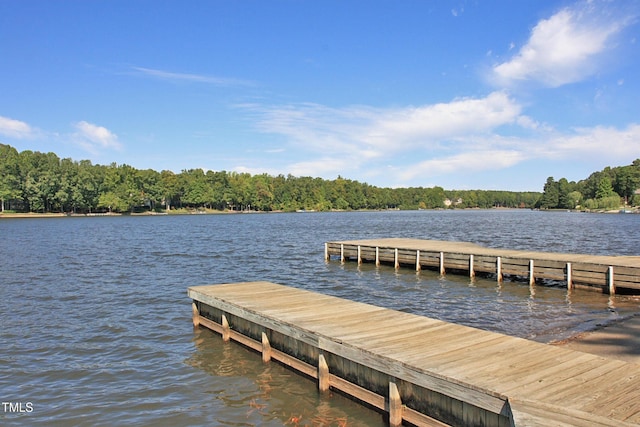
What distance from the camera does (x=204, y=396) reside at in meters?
8.38

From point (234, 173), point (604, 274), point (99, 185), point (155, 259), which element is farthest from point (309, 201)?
point (604, 274)

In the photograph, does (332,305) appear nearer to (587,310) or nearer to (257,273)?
(587,310)

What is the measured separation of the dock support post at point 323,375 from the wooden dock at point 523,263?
13.4 metres

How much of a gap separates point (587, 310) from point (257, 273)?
15.4 metres

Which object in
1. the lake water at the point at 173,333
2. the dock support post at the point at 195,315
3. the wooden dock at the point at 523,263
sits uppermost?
the wooden dock at the point at 523,263

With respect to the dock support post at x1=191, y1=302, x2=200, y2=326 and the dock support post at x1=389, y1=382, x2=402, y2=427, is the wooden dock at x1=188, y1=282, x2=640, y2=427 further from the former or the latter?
the dock support post at x1=191, y1=302, x2=200, y2=326

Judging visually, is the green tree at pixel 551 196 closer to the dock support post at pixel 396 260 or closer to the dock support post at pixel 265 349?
the dock support post at pixel 396 260

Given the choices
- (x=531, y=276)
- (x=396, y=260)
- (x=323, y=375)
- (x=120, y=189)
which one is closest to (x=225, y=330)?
(x=323, y=375)

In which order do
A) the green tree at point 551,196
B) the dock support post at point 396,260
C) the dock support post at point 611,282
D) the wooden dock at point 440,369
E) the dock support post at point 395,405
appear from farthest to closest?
the green tree at point 551,196 < the dock support post at point 396,260 < the dock support post at point 611,282 < the dock support post at point 395,405 < the wooden dock at point 440,369

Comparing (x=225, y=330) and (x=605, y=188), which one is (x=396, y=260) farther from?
(x=605, y=188)

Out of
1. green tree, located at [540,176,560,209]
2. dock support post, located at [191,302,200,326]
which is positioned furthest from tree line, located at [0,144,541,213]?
dock support post, located at [191,302,200,326]

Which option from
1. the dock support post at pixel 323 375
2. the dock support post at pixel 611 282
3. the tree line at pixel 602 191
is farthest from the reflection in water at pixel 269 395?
the tree line at pixel 602 191

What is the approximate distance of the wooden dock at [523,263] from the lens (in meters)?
16.5

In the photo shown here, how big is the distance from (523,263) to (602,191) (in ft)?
550
